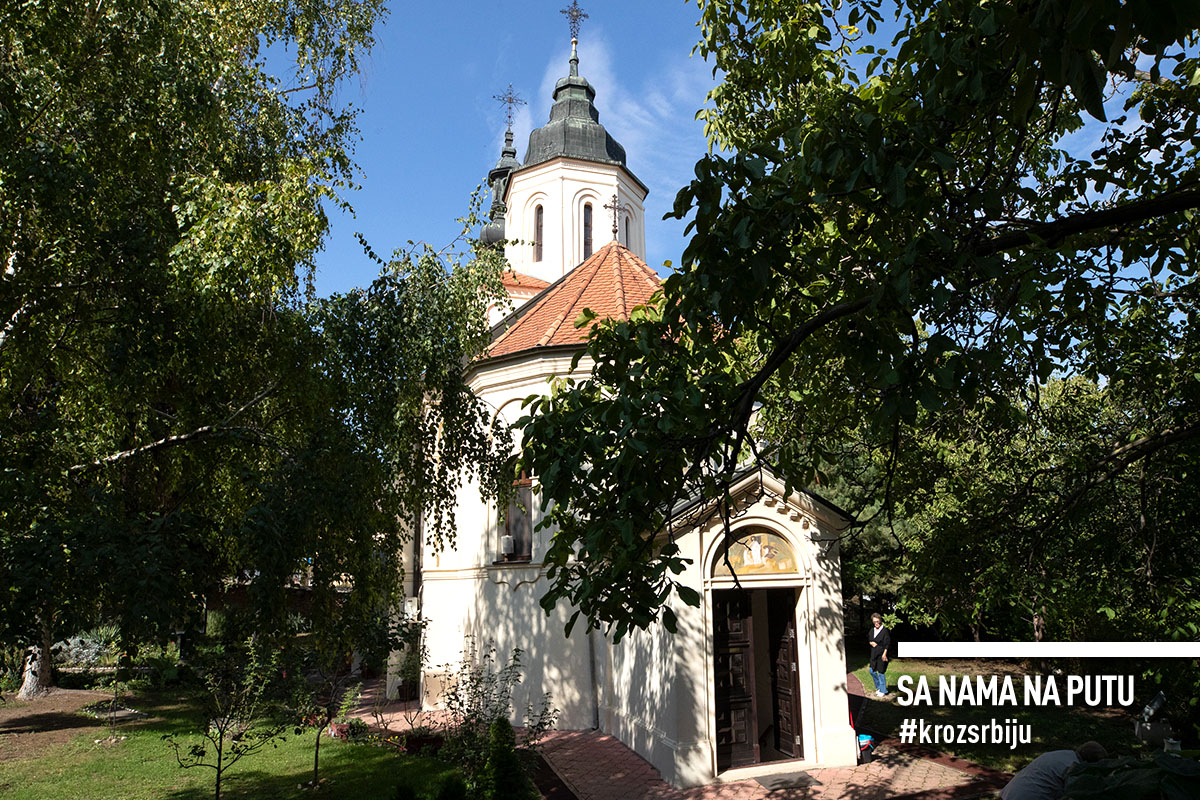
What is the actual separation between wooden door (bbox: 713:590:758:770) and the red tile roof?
21.6 ft

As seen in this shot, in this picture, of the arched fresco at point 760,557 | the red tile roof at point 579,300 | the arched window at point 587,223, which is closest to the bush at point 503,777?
the arched fresco at point 760,557

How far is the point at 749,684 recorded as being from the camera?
12125mm

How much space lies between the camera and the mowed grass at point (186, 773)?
11141 mm

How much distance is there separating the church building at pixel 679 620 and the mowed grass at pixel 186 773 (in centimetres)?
332

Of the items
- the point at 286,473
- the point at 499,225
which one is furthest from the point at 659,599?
the point at 499,225

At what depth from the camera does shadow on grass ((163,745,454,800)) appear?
433 inches

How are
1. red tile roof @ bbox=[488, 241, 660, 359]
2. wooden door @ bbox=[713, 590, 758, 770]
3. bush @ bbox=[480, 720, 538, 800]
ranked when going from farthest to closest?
red tile roof @ bbox=[488, 241, 660, 359], wooden door @ bbox=[713, 590, 758, 770], bush @ bbox=[480, 720, 538, 800]

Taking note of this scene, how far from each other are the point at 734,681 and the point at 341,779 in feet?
19.8

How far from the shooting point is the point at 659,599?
4.61m

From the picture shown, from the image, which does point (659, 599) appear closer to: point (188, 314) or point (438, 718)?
point (188, 314)

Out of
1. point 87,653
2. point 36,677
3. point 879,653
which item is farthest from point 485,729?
point 87,653

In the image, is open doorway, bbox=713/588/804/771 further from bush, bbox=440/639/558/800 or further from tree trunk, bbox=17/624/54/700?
tree trunk, bbox=17/624/54/700

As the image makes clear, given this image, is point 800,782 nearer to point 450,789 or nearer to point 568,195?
point 450,789

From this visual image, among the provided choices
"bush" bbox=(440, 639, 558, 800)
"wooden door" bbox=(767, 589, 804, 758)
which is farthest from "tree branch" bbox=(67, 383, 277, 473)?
"wooden door" bbox=(767, 589, 804, 758)
